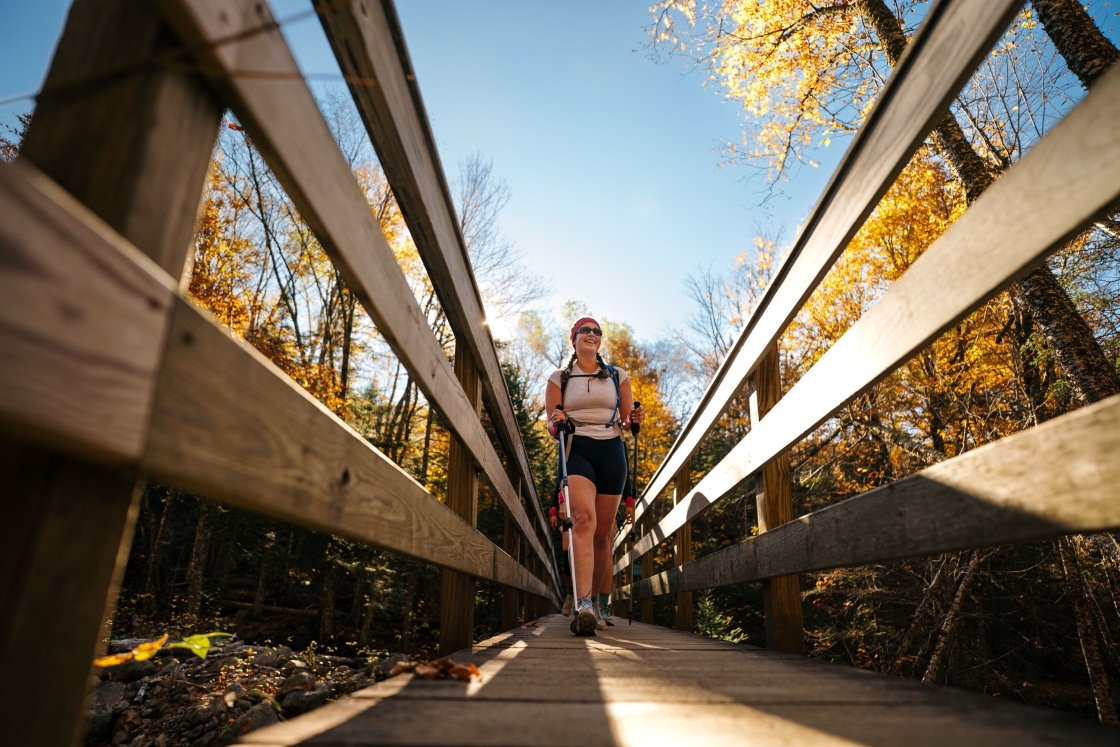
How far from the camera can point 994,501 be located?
986 millimetres

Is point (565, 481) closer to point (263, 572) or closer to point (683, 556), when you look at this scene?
point (683, 556)

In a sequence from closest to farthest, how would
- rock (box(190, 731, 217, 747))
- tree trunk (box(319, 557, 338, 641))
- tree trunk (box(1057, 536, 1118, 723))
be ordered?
rock (box(190, 731, 217, 747))
tree trunk (box(1057, 536, 1118, 723))
tree trunk (box(319, 557, 338, 641))

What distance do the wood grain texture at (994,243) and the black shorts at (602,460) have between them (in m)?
2.25

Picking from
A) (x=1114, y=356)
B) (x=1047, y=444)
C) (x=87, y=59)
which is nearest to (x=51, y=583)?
(x=87, y=59)

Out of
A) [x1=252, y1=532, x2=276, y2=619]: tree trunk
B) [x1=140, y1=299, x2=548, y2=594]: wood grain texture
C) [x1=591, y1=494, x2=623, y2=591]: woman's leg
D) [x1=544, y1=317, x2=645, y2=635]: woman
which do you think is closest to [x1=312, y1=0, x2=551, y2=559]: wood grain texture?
[x1=140, y1=299, x2=548, y2=594]: wood grain texture

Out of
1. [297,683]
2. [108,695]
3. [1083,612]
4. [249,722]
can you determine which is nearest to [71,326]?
[249,722]

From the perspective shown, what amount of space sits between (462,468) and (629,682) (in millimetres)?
1170

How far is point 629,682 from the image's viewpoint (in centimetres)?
142

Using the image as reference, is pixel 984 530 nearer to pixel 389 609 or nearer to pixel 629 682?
pixel 629 682

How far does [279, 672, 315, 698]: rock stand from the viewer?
462cm

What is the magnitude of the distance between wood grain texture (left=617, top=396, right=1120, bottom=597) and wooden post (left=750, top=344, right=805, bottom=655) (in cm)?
61

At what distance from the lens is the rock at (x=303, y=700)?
4276mm

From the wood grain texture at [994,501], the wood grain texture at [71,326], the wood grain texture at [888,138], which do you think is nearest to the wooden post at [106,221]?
the wood grain texture at [71,326]

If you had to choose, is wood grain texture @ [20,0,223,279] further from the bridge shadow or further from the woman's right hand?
the woman's right hand
